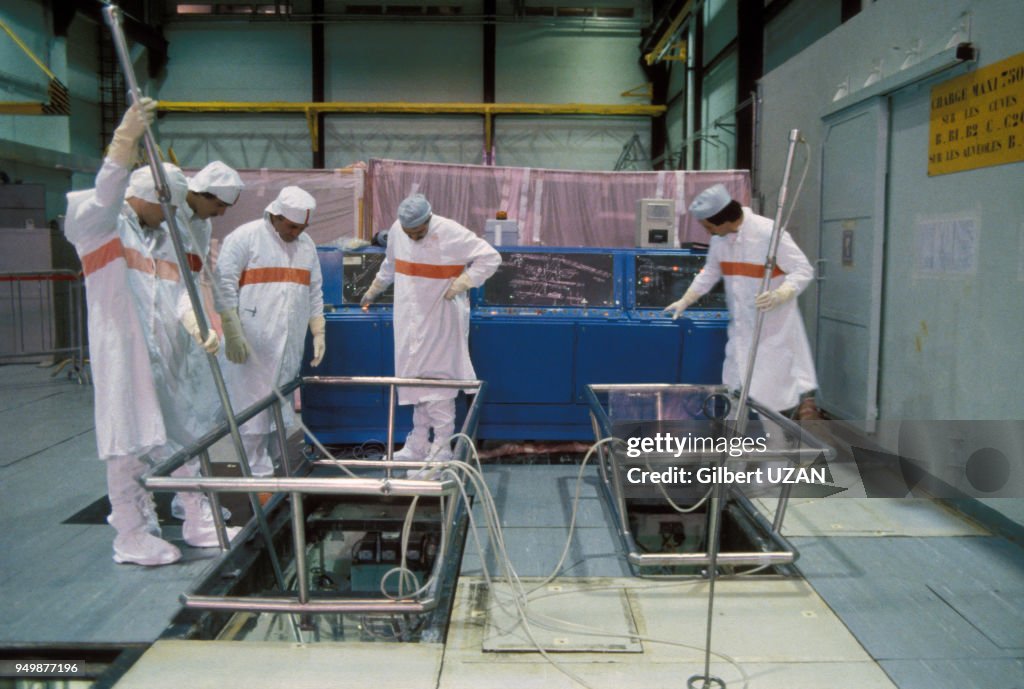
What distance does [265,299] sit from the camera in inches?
155

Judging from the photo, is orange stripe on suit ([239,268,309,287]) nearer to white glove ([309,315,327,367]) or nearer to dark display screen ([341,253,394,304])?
white glove ([309,315,327,367])

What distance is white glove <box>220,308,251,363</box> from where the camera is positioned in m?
3.52

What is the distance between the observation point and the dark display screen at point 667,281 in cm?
488

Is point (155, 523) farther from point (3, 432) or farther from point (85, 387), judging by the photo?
point (85, 387)

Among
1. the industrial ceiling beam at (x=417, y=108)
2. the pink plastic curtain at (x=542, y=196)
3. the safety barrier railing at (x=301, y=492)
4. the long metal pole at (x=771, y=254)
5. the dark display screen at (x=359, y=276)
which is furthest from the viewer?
the industrial ceiling beam at (x=417, y=108)

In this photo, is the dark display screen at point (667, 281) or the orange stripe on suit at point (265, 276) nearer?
the orange stripe on suit at point (265, 276)

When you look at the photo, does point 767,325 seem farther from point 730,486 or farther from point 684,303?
point 730,486

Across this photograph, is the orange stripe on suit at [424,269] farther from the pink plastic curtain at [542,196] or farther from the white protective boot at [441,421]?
the pink plastic curtain at [542,196]

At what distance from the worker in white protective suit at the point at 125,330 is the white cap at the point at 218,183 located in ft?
0.37

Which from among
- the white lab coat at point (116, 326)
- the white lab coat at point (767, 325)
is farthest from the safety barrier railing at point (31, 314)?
the white lab coat at point (767, 325)

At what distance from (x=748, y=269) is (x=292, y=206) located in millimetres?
2419

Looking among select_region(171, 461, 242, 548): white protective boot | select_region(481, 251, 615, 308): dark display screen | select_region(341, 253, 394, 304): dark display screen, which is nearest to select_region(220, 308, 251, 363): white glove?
select_region(171, 461, 242, 548): white protective boot

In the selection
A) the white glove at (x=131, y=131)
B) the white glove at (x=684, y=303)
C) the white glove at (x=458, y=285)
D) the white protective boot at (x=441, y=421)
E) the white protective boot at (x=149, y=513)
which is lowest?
the white protective boot at (x=149, y=513)

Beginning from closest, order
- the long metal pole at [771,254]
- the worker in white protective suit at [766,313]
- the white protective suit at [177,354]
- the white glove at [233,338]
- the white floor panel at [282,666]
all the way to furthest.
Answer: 1. the white floor panel at [282,666]
2. the long metal pole at [771,254]
3. the white protective suit at [177,354]
4. the white glove at [233,338]
5. the worker in white protective suit at [766,313]
